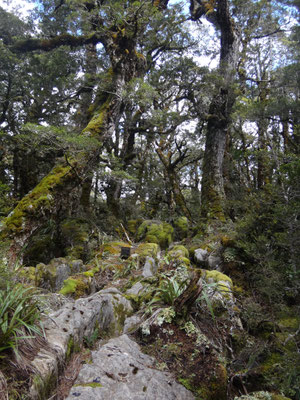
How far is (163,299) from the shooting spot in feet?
11.1

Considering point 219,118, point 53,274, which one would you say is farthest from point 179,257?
point 219,118

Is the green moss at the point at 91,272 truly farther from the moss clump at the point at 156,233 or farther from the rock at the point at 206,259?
the moss clump at the point at 156,233

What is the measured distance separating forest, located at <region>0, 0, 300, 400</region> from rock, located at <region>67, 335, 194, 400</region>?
2cm

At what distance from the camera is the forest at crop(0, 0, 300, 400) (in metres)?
2.32

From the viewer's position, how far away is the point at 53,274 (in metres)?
5.36

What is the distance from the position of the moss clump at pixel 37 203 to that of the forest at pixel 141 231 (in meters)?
0.04

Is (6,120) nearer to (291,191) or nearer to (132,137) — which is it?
(132,137)

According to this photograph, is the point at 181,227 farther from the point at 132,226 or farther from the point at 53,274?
the point at 53,274

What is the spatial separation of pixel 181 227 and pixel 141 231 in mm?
2177

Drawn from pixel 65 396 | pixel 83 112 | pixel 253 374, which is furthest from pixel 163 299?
pixel 83 112

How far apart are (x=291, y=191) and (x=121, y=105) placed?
8.19 meters

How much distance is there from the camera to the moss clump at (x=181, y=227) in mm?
11516

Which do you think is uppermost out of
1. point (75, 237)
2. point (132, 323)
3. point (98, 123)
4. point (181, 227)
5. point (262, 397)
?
point (98, 123)

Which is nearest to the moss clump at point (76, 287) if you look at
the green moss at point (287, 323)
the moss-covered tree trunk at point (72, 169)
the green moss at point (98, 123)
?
the moss-covered tree trunk at point (72, 169)
